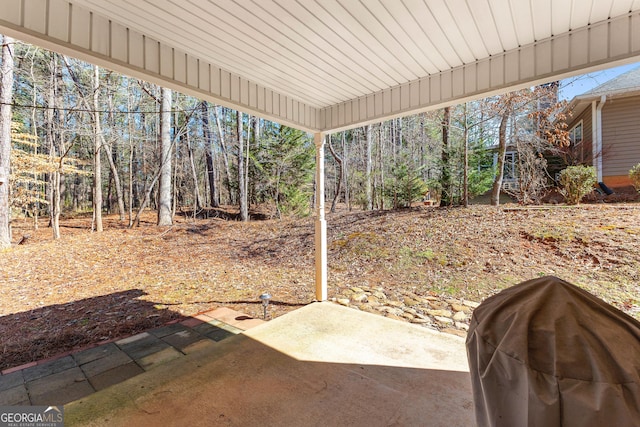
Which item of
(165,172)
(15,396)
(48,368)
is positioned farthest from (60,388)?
(165,172)

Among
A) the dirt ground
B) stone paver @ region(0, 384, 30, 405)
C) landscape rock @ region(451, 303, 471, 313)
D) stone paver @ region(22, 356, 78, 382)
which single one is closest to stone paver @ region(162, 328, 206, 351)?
the dirt ground

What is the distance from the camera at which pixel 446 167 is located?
7598 millimetres

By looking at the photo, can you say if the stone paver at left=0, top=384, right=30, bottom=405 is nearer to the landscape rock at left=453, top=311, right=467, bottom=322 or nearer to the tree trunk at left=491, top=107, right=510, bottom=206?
the landscape rock at left=453, top=311, right=467, bottom=322

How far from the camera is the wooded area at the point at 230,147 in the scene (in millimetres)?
7234

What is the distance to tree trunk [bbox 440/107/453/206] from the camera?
300 inches

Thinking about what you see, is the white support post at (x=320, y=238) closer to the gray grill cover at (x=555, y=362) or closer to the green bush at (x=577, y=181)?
the gray grill cover at (x=555, y=362)

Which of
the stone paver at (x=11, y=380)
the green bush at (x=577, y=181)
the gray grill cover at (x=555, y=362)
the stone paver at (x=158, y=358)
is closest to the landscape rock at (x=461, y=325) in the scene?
the gray grill cover at (x=555, y=362)

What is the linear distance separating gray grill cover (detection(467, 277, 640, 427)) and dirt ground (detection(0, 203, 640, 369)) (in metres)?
3.17

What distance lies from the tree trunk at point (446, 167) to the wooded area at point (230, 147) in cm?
3

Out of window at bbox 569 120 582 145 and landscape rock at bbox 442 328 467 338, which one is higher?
window at bbox 569 120 582 145

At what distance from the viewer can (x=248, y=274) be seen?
18.5 ft

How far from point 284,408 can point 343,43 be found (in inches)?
111

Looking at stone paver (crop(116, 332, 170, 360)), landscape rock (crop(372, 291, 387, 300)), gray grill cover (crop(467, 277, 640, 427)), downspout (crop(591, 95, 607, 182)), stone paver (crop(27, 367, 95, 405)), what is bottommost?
stone paver (crop(27, 367, 95, 405))

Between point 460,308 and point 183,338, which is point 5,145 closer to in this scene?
point 183,338
